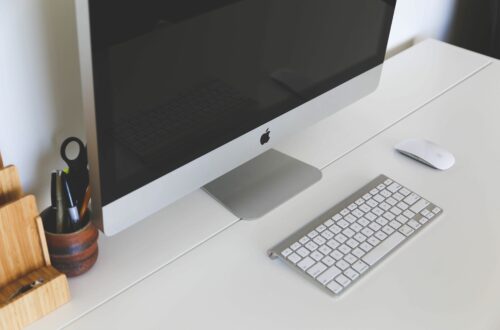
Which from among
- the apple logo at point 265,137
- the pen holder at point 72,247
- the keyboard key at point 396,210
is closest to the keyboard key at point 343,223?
the keyboard key at point 396,210

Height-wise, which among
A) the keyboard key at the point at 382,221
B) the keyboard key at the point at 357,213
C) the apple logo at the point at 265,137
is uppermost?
the apple logo at the point at 265,137

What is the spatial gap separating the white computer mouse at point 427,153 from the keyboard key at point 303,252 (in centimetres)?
40

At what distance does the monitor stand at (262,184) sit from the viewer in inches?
43.4

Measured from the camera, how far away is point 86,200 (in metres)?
0.92

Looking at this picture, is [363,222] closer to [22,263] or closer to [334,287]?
[334,287]

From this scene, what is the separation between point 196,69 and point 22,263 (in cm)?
38

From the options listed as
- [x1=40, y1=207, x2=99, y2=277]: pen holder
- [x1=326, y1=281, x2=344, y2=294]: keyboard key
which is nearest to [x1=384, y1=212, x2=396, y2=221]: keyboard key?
[x1=326, y1=281, x2=344, y2=294]: keyboard key

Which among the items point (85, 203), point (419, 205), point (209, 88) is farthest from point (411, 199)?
point (85, 203)

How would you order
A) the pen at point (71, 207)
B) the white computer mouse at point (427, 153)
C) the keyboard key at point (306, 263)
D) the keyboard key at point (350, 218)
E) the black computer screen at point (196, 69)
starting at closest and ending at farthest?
Answer: the black computer screen at point (196, 69)
the pen at point (71, 207)
the keyboard key at point (306, 263)
the keyboard key at point (350, 218)
the white computer mouse at point (427, 153)

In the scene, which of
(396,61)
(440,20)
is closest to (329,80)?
(396,61)

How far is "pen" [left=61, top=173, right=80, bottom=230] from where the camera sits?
0.87 m

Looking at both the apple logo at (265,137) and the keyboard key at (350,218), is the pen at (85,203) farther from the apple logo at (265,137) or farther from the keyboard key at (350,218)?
the keyboard key at (350,218)

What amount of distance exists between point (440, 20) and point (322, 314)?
1.44 metres

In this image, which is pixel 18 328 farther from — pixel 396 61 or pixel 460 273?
pixel 396 61
